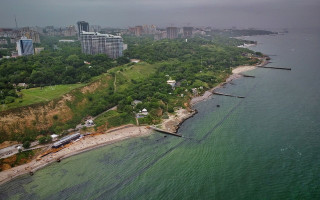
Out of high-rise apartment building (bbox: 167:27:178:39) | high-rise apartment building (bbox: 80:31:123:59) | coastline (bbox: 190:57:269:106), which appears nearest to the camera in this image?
coastline (bbox: 190:57:269:106)

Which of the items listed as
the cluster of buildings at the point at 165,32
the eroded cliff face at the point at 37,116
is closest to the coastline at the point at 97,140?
the eroded cliff face at the point at 37,116

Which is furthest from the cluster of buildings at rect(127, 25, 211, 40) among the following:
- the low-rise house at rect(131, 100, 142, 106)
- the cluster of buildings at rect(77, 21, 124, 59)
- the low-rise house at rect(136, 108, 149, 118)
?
the low-rise house at rect(136, 108, 149, 118)

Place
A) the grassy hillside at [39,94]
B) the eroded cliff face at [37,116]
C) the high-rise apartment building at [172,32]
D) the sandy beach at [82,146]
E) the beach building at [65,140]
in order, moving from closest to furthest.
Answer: the sandy beach at [82,146] < the beach building at [65,140] < the eroded cliff face at [37,116] < the grassy hillside at [39,94] < the high-rise apartment building at [172,32]

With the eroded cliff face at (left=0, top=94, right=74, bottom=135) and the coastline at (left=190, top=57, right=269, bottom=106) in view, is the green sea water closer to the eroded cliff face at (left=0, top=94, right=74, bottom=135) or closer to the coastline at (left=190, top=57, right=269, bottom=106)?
the coastline at (left=190, top=57, right=269, bottom=106)

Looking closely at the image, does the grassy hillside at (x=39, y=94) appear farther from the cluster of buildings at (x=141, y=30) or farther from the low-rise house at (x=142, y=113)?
the cluster of buildings at (x=141, y=30)

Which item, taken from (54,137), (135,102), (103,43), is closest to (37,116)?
(54,137)

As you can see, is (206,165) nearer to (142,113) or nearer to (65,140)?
(142,113)
